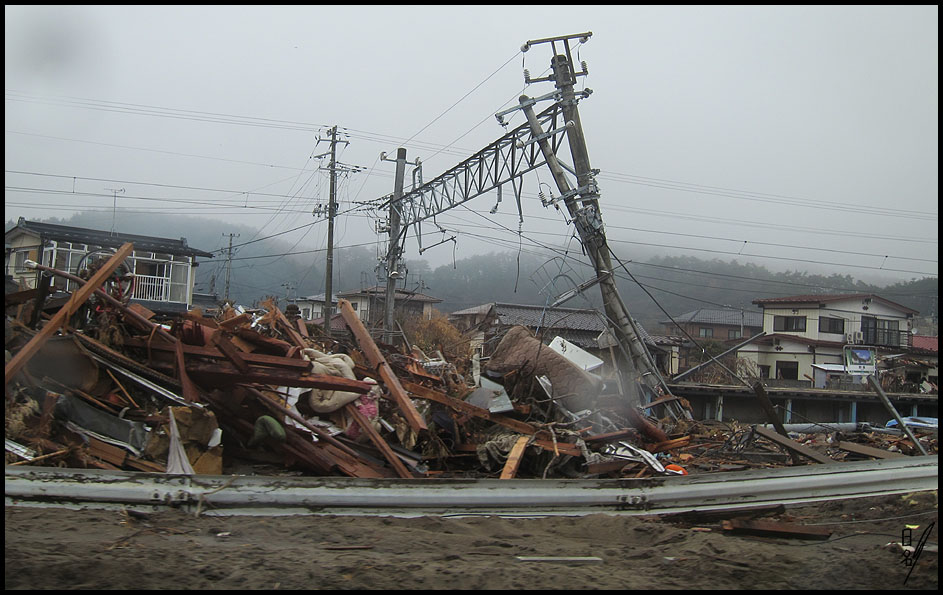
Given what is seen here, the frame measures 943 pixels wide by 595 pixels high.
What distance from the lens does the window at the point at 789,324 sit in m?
38.5

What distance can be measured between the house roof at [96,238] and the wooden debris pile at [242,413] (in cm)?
2067

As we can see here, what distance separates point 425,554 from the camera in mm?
4148

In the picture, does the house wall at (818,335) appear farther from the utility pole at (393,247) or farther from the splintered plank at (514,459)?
the splintered plank at (514,459)

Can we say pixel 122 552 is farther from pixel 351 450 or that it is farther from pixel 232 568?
pixel 351 450

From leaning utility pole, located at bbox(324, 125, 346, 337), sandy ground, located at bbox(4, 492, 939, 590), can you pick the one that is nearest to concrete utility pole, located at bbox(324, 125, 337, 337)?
leaning utility pole, located at bbox(324, 125, 346, 337)

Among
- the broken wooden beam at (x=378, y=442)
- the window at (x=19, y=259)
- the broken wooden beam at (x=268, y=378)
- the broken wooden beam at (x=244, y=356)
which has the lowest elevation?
the broken wooden beam at (x=378, y=442)

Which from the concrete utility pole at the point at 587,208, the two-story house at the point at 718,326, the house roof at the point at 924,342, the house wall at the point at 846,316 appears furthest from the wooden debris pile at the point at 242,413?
the two-story house at the point at 718,326

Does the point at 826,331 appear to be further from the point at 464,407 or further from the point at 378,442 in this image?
the point at 378,442

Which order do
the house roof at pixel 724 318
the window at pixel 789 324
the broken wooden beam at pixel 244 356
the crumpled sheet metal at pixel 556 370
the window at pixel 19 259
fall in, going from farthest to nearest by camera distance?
the house roof at pixel 724 318, the window at pixel 789 324, the window at pixel 19 259, the crumpled sheet metal at pixel 556 370, the broken wooden beam at pixel 244 356

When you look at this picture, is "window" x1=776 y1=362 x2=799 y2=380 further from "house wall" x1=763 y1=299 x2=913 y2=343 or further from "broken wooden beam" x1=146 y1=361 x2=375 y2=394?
"broken wooden beam" x1=146 y1=361 x2=375 y2=394

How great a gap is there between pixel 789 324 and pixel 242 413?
3946cm

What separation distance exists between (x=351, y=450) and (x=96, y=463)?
7.94 feet

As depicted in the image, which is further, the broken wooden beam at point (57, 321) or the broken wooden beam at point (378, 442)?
the broken wooden beam at point (378, 442)

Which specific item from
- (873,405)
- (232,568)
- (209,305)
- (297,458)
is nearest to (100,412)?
(297,458)
